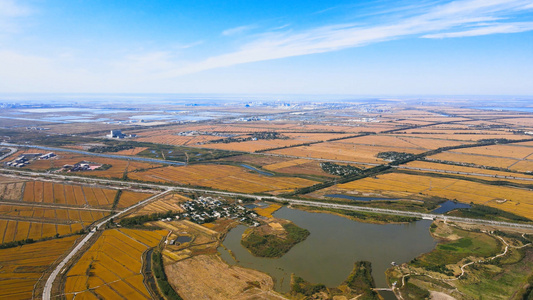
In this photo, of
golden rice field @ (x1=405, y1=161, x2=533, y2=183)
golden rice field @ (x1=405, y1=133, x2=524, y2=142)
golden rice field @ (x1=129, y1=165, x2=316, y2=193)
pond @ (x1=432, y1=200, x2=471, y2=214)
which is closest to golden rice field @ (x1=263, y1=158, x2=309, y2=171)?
golden rice field @ (x1=129, y1=165, x2=316, y2=193)

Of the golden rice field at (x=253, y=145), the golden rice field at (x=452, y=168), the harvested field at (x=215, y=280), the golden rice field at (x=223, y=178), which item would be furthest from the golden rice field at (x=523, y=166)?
the harvested field at (x=215, y=280)

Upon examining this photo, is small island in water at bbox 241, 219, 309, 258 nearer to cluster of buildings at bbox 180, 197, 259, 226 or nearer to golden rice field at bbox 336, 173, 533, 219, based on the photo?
cluster of buildings at bbox 180, 197, 259, 226

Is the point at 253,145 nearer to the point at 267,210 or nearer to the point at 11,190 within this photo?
the point at 267,210

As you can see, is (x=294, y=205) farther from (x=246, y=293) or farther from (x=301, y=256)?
(x=246, y=293)

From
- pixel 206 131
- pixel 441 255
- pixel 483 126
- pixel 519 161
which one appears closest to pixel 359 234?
pixel 441 255

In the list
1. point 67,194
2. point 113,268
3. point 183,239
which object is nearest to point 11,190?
point 67,194
